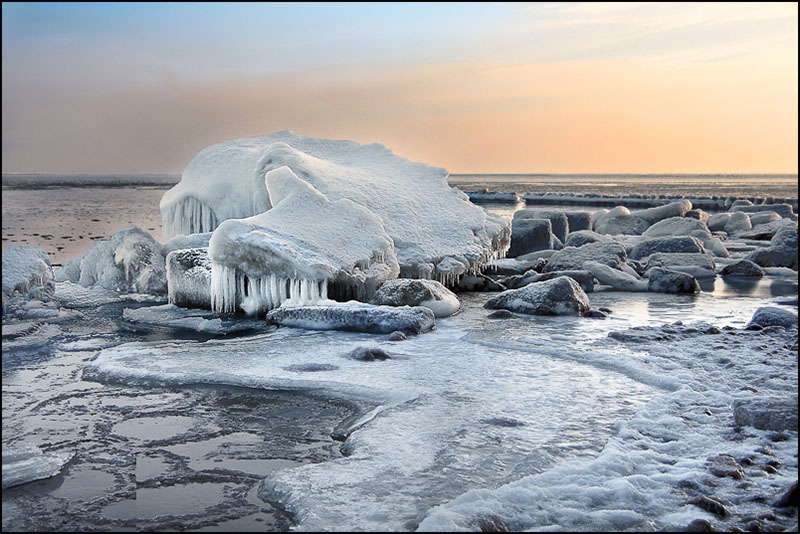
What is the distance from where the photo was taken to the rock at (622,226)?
2534 centimetres

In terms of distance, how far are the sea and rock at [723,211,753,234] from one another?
18.5 meters

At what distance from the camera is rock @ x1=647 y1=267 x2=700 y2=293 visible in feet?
43.4

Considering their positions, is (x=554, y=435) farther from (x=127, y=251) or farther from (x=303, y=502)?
(x=127, y=251)

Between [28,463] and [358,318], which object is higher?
[358,318]

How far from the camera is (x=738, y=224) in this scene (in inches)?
1047

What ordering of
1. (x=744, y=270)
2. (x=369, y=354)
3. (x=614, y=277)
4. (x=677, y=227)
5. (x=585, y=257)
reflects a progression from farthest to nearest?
(x=677, y=227), (x=744, y=270), (x=585, y=257), (x=614, y=277), (x=369, y=354)

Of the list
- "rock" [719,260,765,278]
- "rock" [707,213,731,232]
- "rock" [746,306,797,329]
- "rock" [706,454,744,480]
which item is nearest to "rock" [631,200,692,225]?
"rock" [707,213,731,232]

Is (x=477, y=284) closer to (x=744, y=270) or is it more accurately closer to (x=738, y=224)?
(x=744, y=270)

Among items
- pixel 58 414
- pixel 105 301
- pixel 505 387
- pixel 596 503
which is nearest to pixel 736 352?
pixel 505 387

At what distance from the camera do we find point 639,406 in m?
6.26

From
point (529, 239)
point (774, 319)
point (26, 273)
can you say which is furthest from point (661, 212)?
point (26, 273)

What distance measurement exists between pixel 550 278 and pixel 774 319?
15.1ft

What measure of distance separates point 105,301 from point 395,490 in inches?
341

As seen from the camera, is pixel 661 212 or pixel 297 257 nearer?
pixel 297 257
